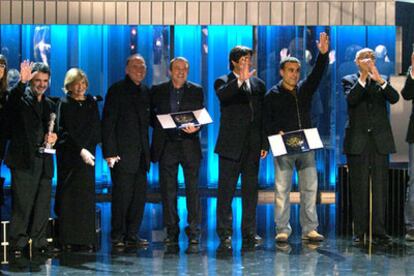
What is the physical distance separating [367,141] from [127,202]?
193 centimetres

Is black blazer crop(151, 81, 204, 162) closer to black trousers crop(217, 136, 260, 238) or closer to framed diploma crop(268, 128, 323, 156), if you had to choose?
black trousers crop(217, 136, 260, 238)

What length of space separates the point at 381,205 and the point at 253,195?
3.32 feet

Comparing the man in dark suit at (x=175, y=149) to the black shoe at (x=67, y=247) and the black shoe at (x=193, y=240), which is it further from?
the black shoe at (x=67, y=247)

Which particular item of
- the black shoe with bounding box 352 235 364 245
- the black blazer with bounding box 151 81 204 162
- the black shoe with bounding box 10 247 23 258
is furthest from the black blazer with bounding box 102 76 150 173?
the black shoe with bounding box 352 235 364 245

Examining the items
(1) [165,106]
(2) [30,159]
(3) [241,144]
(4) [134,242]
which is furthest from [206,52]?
(2) [30,159]

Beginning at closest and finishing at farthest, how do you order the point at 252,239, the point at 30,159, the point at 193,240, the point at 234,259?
the point at 234,259
the point at 30,159
the point at 193,240
the point at 252,239

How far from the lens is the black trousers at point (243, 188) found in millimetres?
6887

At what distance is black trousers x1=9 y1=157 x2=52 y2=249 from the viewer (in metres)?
6.29

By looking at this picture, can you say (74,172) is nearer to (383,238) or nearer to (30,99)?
(30,99)

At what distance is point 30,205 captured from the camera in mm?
6336

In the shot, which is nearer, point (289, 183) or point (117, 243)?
point (117, 243)

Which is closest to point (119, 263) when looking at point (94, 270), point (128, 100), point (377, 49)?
point (94, 270)

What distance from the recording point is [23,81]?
6.14 meters

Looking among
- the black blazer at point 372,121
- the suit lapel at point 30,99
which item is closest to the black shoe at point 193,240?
the black blazer at point 372,121
